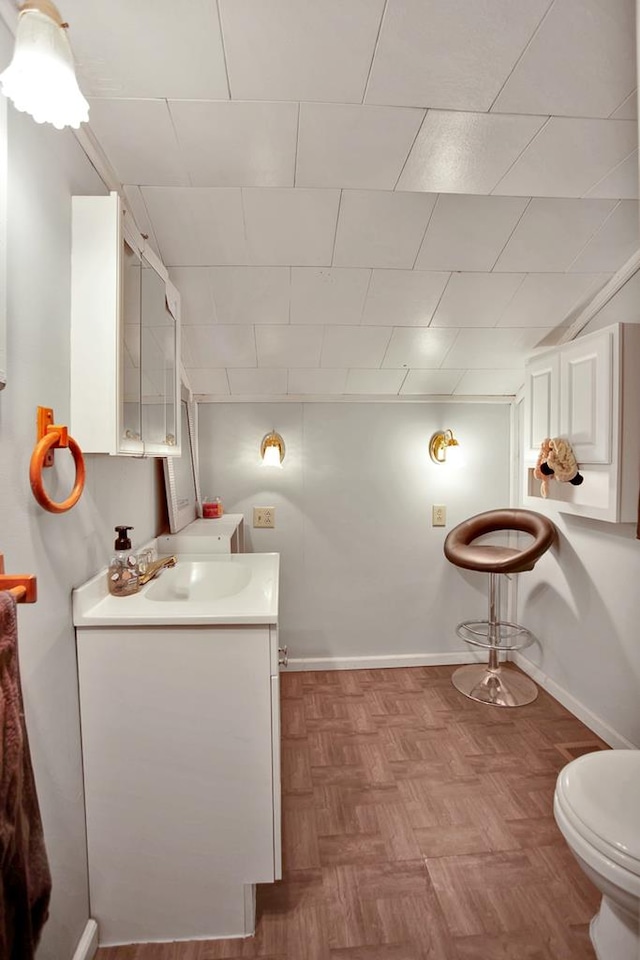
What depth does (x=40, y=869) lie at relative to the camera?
70 centimetres

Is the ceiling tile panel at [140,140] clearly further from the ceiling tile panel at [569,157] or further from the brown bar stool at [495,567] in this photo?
the brown bar stool at [495,567]

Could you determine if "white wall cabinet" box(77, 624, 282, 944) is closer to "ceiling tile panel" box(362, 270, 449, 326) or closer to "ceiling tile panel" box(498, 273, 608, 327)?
"ceiling tile panel" box(362, 270, 449, 326)

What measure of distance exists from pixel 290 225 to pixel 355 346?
2.42 feet

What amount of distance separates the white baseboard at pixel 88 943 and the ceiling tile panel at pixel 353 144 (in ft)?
7.08

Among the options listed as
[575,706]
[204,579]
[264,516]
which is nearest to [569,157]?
[204,579]

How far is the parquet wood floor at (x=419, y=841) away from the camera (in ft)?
4.09

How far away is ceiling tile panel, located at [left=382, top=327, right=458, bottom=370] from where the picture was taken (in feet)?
7.15

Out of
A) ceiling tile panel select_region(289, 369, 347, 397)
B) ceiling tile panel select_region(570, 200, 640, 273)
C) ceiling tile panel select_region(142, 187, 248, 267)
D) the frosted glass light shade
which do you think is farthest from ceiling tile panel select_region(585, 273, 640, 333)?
the frosted glass light shade

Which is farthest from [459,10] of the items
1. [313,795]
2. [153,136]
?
[313,795]

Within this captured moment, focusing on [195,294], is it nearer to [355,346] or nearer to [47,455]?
[355,346]

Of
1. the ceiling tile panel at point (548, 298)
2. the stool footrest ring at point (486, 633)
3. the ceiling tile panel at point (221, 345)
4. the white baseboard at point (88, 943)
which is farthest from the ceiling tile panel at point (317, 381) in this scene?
the white baseboard at point (88, 943)

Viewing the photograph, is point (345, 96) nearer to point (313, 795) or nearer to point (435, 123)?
point (435, 123)

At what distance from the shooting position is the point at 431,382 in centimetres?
257

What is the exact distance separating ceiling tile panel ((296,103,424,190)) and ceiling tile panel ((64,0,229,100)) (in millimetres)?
251
